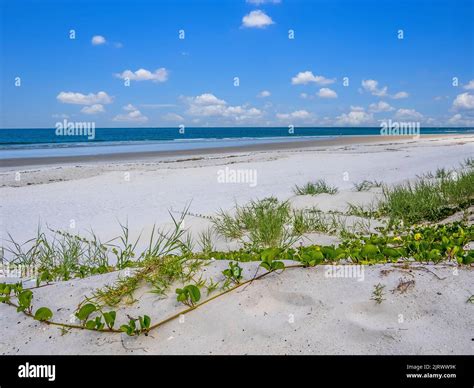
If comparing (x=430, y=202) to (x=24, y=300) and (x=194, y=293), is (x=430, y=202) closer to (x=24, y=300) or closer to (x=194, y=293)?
(x=194, y=293)

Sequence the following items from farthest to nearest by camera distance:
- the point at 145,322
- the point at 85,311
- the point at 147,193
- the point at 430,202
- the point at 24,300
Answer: the point at 147,193 → the point at 430,202 → the point at 24,300 → the point at 85,311 → the point at 145,322

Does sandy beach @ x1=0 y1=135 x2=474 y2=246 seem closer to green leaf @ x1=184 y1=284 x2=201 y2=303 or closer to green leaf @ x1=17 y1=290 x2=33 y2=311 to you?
green leaf @ x1=17 y1=290 x2=33 y2=311

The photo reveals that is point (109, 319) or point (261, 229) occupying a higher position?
point (261, 229)

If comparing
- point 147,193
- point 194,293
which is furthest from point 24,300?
point 147,193

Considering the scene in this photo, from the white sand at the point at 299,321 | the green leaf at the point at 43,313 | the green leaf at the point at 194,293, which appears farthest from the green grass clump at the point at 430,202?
the green leaf at the point at 43,313

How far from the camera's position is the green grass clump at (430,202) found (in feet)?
19.3

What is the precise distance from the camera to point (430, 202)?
6.10 meters

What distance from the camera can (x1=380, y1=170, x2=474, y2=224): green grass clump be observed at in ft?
19.3

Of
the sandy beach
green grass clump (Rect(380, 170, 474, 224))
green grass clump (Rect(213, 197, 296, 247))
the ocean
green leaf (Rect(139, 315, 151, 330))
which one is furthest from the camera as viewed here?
the ocean

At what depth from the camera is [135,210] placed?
7.93 meters

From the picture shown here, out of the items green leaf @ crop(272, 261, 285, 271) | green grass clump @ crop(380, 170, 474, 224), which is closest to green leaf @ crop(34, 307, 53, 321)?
green leaf @ crop(272, 261, 285, 271)
